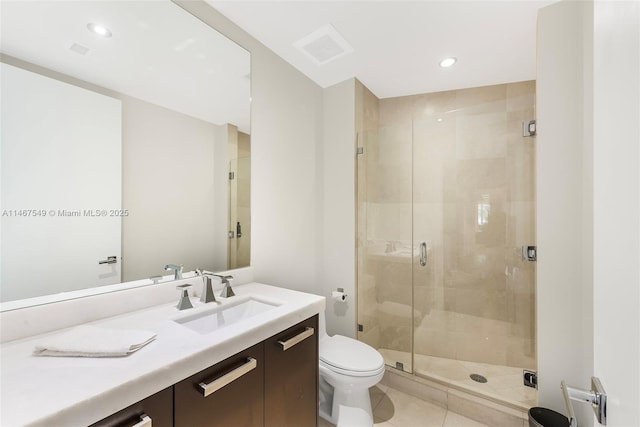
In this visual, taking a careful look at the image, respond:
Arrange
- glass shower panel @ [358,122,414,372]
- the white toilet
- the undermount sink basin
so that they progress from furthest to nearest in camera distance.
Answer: glass shower panel @ [358,122,414,372] → the white toilet → the undermount sink basin

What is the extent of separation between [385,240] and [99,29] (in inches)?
90.6

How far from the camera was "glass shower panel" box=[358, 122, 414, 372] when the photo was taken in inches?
94.3

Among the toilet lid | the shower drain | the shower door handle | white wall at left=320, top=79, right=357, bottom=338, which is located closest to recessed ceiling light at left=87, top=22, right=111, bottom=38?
white wall at left=320, top=79, right=357, bottom=338

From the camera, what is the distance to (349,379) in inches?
61.6

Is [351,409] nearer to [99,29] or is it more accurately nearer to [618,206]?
[618,206]

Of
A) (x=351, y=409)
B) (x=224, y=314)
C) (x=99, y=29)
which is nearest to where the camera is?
(x=99, y=29)

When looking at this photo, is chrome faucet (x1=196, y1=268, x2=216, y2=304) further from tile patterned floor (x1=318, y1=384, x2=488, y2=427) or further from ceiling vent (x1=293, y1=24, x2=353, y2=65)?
ceiling vent (x1=293, y1=24, x2=353, y2=65)

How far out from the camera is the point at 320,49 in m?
1.92

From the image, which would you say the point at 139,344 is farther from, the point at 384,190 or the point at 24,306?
the point at 384,190

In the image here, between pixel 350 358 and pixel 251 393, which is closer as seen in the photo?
pixel 251 393

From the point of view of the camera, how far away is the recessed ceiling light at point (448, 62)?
2018mm

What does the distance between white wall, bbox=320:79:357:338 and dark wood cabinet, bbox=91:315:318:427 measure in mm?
989

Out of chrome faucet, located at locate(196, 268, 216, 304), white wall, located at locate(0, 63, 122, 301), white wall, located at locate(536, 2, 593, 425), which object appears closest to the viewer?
white wall, located at locate(0, 63, 122, 301)

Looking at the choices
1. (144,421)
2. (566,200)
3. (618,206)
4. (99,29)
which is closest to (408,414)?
(566,200)
